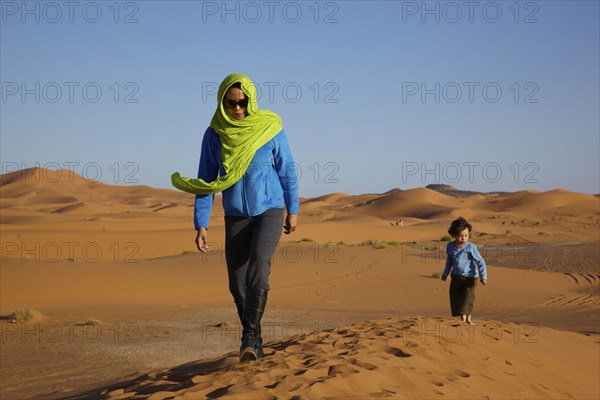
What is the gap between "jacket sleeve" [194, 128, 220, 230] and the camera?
505cm

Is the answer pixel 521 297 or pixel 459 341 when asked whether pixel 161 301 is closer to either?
pixel 521 297

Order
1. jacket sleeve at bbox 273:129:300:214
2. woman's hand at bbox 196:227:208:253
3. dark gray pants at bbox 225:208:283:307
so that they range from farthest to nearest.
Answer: jacket sleeve at bbox 273:129:300:214 < woman's hand at bbox 196:227:208:253 < dark gray pants at bbox 225:208:283:307

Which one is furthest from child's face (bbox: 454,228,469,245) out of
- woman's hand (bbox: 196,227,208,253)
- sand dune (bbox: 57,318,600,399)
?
woman's hand (bbox: 196,227,208,253)

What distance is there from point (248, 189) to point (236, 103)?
733mm

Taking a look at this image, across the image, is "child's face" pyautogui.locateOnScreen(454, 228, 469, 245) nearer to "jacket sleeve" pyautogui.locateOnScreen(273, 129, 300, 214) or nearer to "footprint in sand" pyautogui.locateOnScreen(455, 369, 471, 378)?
"footprint in sand" pyautogui.locateOnScreen(455, 369, 471, 378)

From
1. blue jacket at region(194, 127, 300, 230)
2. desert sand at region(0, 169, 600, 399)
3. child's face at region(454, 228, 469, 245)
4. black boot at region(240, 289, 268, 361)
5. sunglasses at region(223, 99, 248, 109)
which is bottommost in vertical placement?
desert sand at region(0, 169, 600, 399)

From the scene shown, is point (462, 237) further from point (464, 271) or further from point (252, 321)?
point (252, 321)

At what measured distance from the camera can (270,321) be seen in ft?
38.7

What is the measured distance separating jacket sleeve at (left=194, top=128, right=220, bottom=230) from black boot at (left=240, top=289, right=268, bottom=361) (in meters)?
0.77

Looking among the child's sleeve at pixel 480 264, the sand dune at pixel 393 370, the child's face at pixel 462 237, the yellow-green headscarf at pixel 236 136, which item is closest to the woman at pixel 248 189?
the yellow-green headscarf at pixel 236 136

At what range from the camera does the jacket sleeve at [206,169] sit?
5.05 metres

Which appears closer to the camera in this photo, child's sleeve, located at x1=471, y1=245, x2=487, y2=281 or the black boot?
the black boot

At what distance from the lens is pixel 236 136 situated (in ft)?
15.9

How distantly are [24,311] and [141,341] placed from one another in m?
2.80
